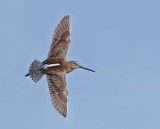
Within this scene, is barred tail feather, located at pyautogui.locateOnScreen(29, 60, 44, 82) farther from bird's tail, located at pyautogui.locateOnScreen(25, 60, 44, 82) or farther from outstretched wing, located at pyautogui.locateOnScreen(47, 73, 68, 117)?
→ outstretched wing, located at pyautogui.locateOnScreen(47, 73, 68, 117)

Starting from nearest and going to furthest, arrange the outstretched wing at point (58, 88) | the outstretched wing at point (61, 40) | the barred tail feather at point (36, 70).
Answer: the barred tail feather at point (36, 70) < the outstretched wing at point (58, 88) < the outstretched wing at point (61, 40)

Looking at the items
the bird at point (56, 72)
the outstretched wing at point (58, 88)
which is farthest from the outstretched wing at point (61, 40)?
the outstretched wing at point (58, 88)

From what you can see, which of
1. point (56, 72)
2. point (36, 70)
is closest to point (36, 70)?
point (36, 70)

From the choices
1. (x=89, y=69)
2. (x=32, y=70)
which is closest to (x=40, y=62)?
(x=32, y=70)

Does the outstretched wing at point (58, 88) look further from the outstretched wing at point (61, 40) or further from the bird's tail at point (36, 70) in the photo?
the outstretched wing at point (61, 40)

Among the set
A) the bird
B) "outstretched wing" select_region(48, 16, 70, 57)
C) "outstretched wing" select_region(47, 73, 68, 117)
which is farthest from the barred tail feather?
"outstretched wing" select_region(48, 16, 70, 57)

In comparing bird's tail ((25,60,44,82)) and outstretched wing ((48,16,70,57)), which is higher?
outstretched wing ((48,16,70,57))
